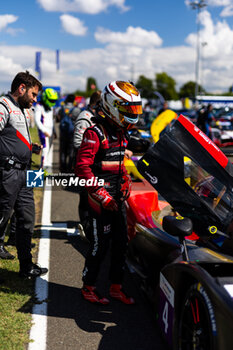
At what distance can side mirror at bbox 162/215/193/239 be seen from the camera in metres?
2.37

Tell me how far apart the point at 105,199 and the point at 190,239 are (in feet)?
2.52

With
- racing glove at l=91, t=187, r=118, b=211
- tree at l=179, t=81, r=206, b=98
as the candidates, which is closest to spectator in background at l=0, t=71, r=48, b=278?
racing glove at l=91, t=187, r=118, b=211

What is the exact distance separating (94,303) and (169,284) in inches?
47.5

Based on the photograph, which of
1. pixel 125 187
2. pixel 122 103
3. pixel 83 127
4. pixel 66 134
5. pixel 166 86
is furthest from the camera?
pixel 166 86

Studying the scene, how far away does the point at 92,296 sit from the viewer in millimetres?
3422

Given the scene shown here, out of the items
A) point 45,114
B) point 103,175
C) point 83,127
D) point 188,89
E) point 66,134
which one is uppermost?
point 188,89

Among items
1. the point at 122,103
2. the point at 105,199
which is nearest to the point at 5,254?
the point at 105,199

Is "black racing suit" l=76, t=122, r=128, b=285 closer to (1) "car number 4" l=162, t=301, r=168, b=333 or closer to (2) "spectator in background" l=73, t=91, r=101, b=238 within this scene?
(1) "car number 4" l=162, t=301, r=168, b=333

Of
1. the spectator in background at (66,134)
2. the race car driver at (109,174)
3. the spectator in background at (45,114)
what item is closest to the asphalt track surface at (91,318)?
the race car driver at (109,174)

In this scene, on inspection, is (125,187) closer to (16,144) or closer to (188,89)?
(16,144)

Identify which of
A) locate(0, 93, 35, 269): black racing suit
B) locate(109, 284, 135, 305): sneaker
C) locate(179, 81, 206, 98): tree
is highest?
locate(179, 81, 206, 98): tree

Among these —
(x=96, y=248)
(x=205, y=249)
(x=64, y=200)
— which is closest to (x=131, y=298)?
(x=96, y=248)

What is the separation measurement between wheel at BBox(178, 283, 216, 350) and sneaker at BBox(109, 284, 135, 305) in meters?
1.21

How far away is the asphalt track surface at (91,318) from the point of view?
285 centimetres
